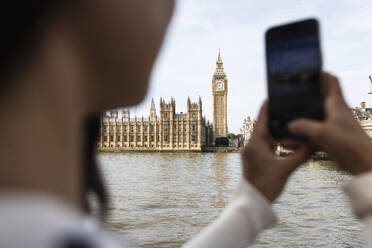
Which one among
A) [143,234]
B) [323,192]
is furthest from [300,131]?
[323,192]

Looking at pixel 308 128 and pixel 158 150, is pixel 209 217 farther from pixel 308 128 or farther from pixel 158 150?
pixel 158 150

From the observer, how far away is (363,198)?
0.59 meters

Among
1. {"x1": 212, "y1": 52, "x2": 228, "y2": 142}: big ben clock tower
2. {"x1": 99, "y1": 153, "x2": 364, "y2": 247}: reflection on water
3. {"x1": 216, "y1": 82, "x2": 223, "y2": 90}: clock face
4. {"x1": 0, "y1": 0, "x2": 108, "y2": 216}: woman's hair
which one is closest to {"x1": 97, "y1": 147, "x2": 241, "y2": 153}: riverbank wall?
{"x1": 212, "y1": 52, "x2": 228, "y2": 142}: big ben clock tower

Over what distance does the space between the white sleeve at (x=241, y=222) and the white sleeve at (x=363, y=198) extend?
17cm

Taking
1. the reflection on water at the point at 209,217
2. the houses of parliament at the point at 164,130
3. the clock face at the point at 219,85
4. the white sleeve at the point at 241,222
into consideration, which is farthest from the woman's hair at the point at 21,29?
the clock face at the point at 219,85

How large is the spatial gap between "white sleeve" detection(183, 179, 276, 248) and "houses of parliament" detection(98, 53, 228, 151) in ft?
190

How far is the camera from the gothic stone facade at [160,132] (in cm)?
5941

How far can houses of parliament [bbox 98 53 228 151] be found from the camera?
195 ft

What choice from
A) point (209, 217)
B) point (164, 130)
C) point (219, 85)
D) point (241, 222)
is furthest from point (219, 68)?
point (241, 222)

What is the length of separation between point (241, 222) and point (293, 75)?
1.00ft

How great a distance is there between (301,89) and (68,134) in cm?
46

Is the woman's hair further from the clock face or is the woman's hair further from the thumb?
the clock face

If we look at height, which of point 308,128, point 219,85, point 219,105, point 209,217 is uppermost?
point 219,85

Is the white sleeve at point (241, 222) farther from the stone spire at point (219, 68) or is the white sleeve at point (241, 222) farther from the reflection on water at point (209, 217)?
the stone spire at point (219, 68)
